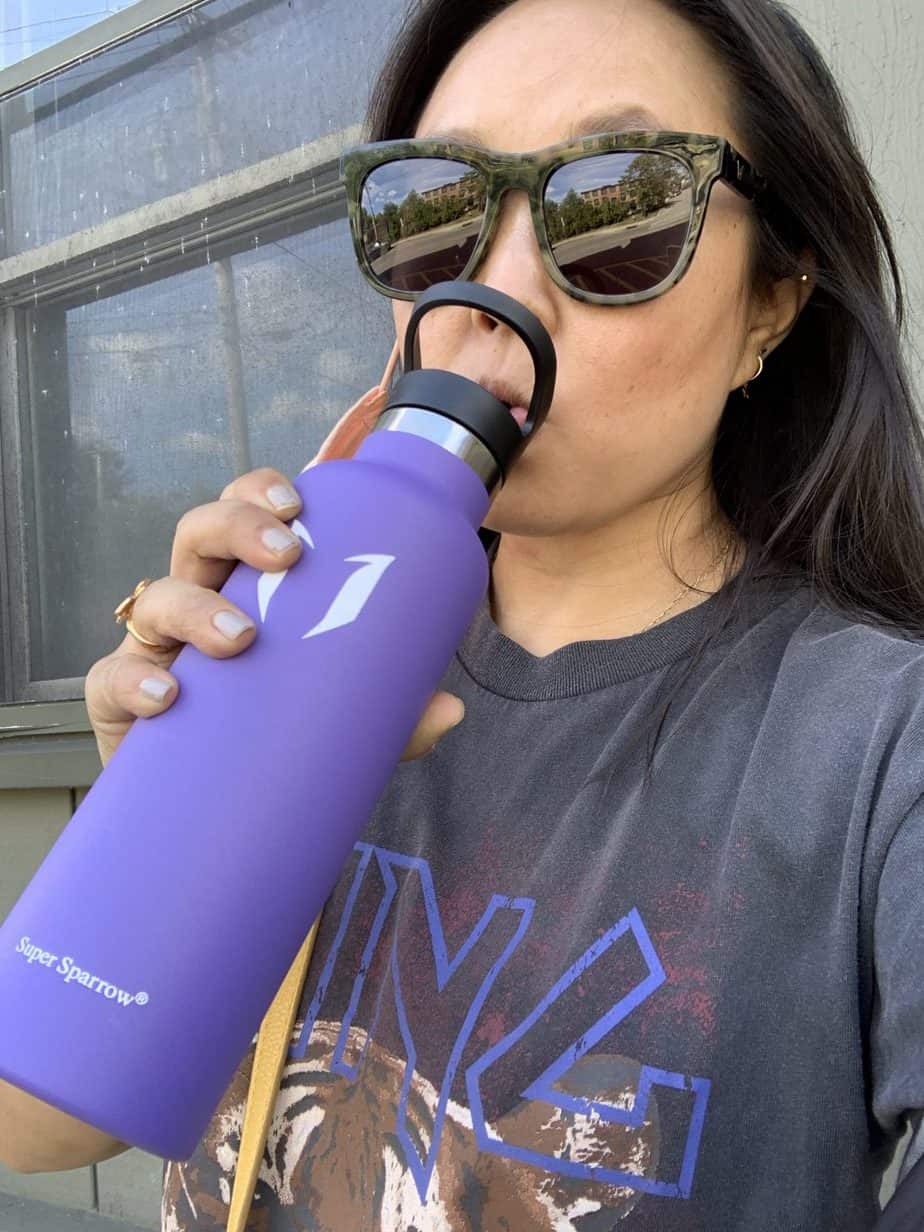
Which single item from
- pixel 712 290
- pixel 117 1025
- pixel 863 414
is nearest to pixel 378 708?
pixel 117 1025

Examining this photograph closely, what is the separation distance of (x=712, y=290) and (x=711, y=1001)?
0.48m

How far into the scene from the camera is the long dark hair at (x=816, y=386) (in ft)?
2.88

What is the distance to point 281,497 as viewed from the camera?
60 cm

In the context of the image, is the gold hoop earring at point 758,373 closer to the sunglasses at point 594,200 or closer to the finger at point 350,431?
the sunglasses at point 594,200

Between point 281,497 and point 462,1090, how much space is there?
0.38 metres

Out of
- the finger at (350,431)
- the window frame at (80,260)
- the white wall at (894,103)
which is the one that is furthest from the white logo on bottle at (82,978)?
the window frame at (80,260)

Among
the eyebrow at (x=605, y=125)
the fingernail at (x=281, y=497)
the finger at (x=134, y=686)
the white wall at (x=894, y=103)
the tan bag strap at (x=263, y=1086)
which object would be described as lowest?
the tan bag strap at (x=263, y=1086)

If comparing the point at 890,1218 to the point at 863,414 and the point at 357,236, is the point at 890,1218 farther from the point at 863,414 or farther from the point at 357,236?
the point at 357,236

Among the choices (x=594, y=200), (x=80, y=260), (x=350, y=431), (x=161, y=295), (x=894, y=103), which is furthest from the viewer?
(x=80, y=260)

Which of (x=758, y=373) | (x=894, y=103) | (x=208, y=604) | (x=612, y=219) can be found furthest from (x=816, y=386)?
(x=894, y=103)

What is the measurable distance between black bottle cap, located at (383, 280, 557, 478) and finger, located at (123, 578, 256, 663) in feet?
0.47

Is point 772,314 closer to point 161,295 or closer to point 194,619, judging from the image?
point 194,619

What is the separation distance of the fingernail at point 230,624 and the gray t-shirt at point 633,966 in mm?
303

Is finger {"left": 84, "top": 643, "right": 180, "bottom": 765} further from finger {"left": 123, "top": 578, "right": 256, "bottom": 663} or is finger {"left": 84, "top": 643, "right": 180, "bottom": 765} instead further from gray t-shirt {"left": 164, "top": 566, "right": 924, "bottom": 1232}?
gray t-shirt {"left": 164, "top": 566, "right": 924, "bottom": 1232}
